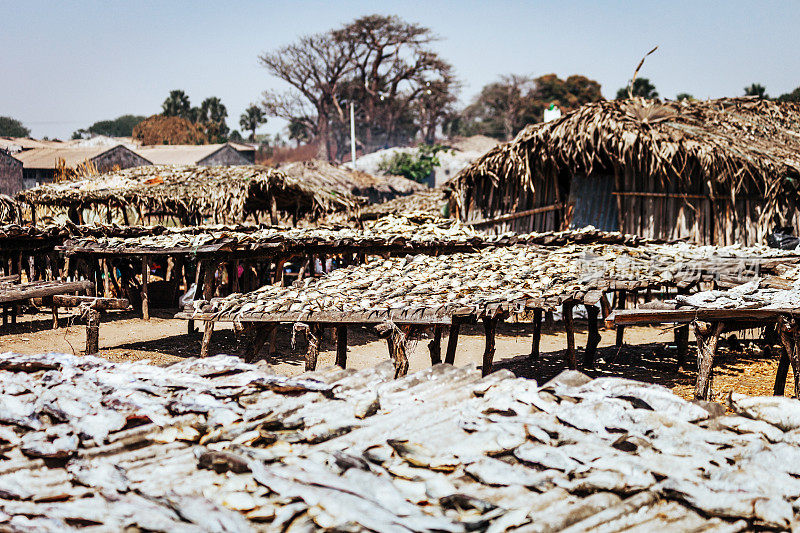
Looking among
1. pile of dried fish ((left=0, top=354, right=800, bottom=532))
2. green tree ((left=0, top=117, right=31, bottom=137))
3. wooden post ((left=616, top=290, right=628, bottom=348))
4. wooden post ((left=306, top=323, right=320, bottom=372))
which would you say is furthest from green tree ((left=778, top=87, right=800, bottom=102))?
green tree ((left=0, top=117, right=31, bottom=137))

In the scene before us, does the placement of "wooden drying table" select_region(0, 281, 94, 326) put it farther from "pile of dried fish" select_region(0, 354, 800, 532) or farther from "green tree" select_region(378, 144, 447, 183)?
"green tree" select_region(378, 144, 447, 183)

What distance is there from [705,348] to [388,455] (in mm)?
5517

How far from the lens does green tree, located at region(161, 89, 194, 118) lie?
223ft

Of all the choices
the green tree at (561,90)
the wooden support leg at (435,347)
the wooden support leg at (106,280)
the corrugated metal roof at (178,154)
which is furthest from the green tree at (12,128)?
the wooden support leg at (435,347)

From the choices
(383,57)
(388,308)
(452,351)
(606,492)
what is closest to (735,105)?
(452,351)

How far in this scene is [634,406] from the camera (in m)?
4.36

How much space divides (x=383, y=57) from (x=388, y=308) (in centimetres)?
5601

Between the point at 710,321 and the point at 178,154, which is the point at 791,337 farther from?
the point at 178,154

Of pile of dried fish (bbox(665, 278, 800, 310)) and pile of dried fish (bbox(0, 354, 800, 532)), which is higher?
pile of dried fish (bbox(665, 278, 800, 310))

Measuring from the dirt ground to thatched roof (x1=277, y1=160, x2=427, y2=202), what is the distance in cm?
1022

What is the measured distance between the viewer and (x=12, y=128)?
7275cm

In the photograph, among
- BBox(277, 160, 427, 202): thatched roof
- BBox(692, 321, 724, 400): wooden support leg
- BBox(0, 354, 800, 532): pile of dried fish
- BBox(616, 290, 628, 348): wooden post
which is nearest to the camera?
BBox(0, 354, 800, 532): pile of dried fish

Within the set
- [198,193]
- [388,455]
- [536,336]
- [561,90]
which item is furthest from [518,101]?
[388,455]

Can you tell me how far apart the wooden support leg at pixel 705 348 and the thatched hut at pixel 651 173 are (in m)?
9.46
